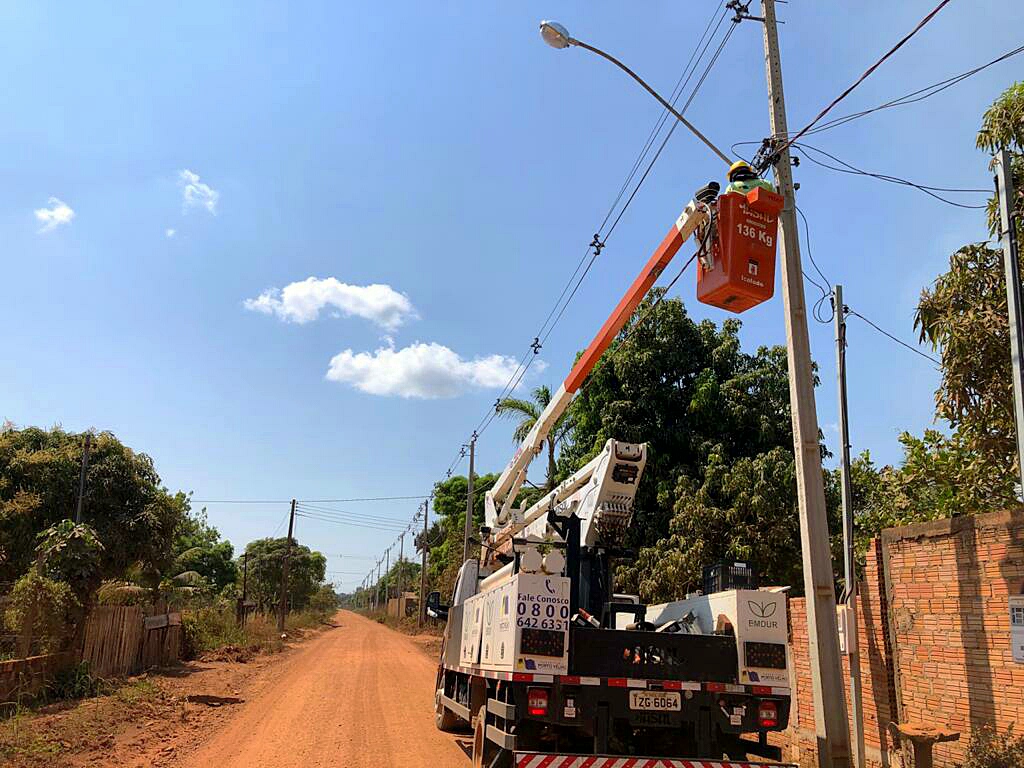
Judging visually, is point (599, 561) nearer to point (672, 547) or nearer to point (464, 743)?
point (464, 743)

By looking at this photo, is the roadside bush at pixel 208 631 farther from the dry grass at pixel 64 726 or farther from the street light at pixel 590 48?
the street light at pixel 590 48

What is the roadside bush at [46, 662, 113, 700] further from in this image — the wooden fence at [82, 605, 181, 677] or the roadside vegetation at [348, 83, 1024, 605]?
the roadside vegetation at [348, 83, 1024, 605]

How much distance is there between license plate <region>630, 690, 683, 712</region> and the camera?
7102mm

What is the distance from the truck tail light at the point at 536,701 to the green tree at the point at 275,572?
5436 centimetres

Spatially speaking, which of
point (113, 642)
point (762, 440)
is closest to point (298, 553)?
point (113, 642)

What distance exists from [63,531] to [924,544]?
15.6 metres

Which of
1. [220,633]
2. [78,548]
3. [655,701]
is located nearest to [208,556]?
[220,633]

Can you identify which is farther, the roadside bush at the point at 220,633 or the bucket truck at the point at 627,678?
the roadside bush at the point at 220,633

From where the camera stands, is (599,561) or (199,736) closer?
(599,561)

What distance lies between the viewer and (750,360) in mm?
20969

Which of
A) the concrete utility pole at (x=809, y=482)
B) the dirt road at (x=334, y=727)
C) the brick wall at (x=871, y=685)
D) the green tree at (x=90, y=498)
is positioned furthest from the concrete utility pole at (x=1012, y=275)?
the green tree at (x=90, y=498)

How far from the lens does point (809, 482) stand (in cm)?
799

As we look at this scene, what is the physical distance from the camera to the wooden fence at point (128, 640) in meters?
15.9

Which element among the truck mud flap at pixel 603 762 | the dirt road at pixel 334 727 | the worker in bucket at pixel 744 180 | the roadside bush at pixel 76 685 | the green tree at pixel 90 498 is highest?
the worker in bucket at pixel 744 180
